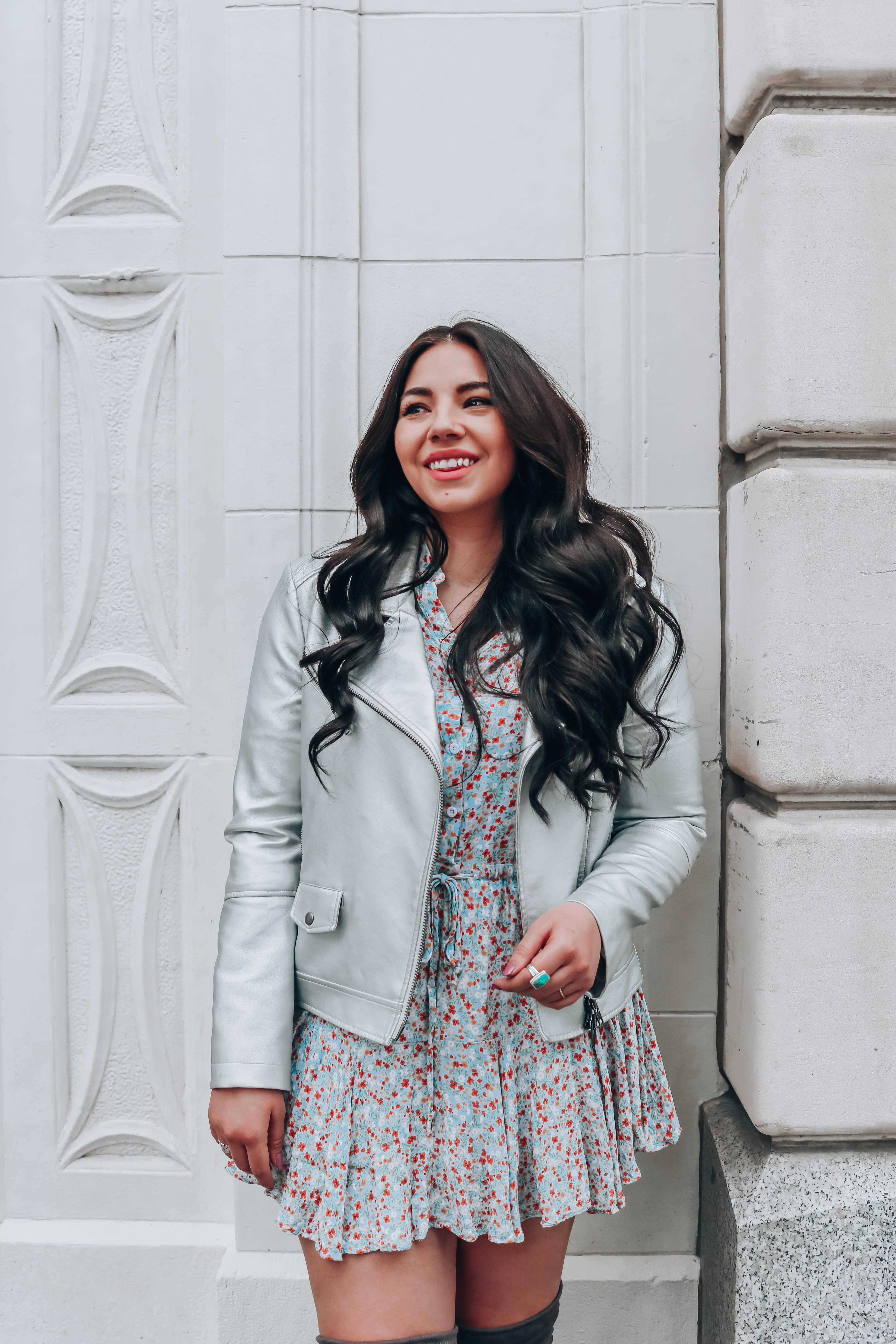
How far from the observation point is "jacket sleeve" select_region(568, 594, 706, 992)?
1.59 meters

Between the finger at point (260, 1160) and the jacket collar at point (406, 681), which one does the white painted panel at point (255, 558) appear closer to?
the jacket collar at point (406, 681)

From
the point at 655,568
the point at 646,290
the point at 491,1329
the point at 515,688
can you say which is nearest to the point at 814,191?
the point at 646,290

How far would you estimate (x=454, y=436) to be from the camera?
5.25 feet

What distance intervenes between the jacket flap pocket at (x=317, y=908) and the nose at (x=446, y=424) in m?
0.78

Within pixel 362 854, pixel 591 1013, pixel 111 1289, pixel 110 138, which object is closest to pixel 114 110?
pixel 110 138

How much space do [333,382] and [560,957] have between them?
1399 mm

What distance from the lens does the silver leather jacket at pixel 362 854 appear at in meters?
1.51

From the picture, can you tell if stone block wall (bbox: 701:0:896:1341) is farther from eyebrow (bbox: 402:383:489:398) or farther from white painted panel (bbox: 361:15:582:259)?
eyebrow (bbox: 402:383:489:398)

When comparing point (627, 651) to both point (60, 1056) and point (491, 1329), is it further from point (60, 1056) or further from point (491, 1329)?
point (60, 1056)

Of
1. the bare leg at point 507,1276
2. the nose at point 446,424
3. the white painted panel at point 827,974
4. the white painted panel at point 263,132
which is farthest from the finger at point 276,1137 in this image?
the white painted panel at point 263,132

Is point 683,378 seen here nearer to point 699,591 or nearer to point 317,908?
point 699,591

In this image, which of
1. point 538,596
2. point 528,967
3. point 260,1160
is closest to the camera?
point 528,967

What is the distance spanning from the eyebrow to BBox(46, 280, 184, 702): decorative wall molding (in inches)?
33.6

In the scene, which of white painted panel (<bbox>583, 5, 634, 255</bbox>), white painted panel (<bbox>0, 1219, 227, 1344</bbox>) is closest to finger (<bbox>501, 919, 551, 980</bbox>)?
white painted panel (<bbox>0, 1219, 227, 1344</bbox>)
